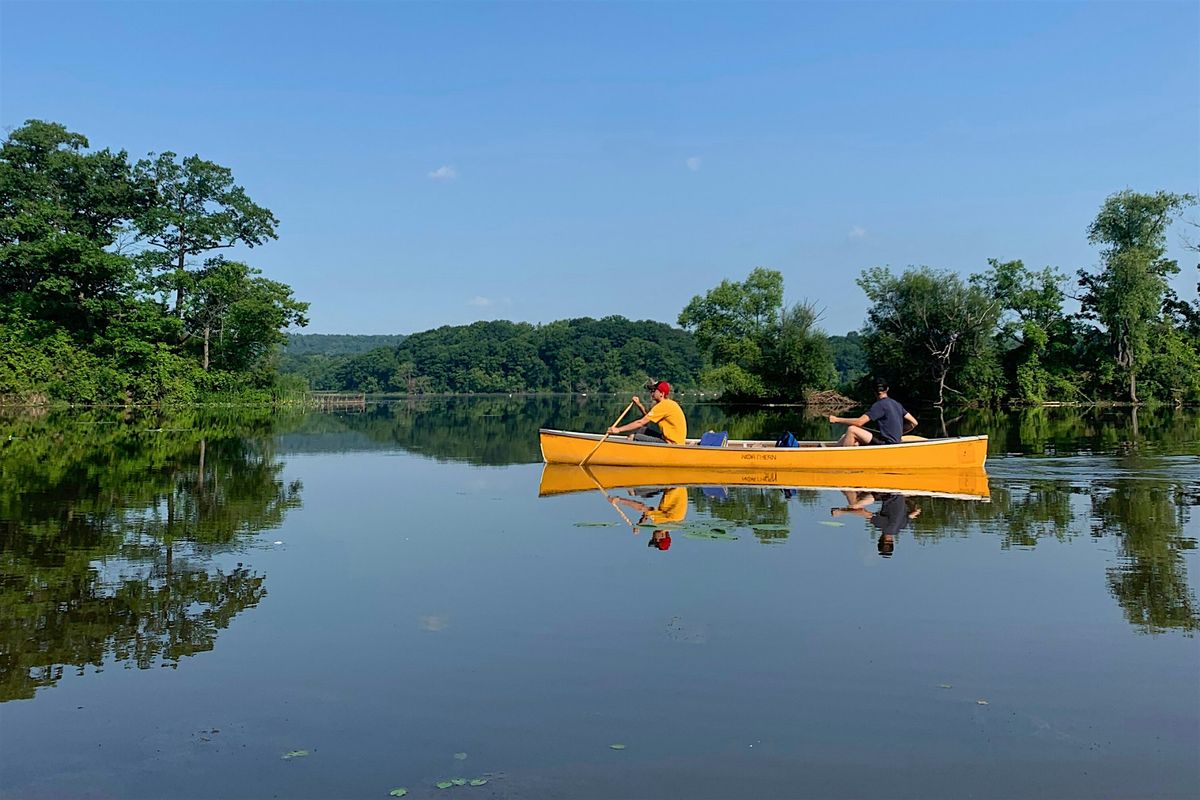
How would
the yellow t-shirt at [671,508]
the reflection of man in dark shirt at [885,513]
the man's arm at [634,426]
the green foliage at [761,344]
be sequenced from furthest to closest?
the green foliage at [761,344] < the man's arm at [634,426] < the yellow t-shirt at [671,508] < the reflection of man in dark shirt at [885,513]

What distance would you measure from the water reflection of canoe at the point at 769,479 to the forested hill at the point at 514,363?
11997cm

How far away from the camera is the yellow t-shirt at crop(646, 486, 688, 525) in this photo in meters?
11.7

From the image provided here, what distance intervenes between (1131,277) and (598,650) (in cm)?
5646

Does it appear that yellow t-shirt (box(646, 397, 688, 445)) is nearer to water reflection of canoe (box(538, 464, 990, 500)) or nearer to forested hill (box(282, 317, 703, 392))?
water reflection of canoe (box(538, 464, 990, 500))

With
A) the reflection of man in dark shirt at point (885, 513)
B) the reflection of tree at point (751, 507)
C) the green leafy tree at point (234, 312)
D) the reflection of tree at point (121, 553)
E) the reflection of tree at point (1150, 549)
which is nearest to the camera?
the reflection of tree at point (121, 553)

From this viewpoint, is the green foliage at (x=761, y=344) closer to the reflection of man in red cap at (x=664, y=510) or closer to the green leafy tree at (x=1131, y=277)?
the green leafy tree at (x=1131, y=277)

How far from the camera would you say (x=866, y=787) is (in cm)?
421

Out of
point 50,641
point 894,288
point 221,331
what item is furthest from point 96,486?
point 894,288

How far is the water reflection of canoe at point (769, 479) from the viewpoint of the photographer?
14992 millimetres

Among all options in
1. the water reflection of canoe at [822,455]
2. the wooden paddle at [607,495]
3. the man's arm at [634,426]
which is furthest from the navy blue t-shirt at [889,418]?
the wooden paddle at [607,495]

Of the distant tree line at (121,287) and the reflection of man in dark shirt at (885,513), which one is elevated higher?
the distant tree line at (121,287)

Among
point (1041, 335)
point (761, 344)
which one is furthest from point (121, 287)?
point (1041, 335)

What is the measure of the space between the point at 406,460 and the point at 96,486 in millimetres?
7118

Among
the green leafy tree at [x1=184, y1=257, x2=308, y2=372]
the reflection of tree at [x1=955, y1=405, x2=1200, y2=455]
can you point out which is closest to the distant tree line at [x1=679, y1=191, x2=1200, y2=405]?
the reflection of tree at [x1=955, y1=405, x2=1200, y2=455]
